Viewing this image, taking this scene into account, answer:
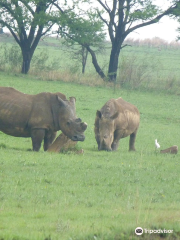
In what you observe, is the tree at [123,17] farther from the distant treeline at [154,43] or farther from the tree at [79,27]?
the distant treeline at [154,43]

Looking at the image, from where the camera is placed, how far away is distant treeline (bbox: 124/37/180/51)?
81.6 meters

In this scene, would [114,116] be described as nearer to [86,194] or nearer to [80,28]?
[86,194]

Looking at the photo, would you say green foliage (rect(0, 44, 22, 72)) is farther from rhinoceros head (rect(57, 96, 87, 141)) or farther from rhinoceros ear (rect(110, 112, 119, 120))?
rhinoceros head (rect(57, 96, 87, 141))

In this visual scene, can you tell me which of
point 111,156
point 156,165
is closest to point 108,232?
point 156,165

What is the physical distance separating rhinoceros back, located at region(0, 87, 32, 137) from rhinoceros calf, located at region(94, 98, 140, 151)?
237 cm

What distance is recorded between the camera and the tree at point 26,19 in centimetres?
3662

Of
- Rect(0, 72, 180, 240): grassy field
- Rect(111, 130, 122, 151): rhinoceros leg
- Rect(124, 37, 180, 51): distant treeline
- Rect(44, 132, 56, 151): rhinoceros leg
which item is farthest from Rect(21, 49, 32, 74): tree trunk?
Rect(124, 37, 180, 51): distant treeline

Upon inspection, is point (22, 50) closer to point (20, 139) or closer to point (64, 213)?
point (20, 139)

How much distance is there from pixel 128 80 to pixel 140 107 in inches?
345

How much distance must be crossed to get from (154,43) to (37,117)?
237 ft

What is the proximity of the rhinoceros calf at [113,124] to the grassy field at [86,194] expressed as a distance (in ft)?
1.74

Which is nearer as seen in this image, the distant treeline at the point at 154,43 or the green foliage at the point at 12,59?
the green foliage at the point at 12,59

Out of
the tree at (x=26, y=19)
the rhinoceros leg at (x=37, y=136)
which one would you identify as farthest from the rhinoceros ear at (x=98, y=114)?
the tree at (x=26, y=19)

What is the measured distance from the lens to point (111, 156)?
14609 mm
